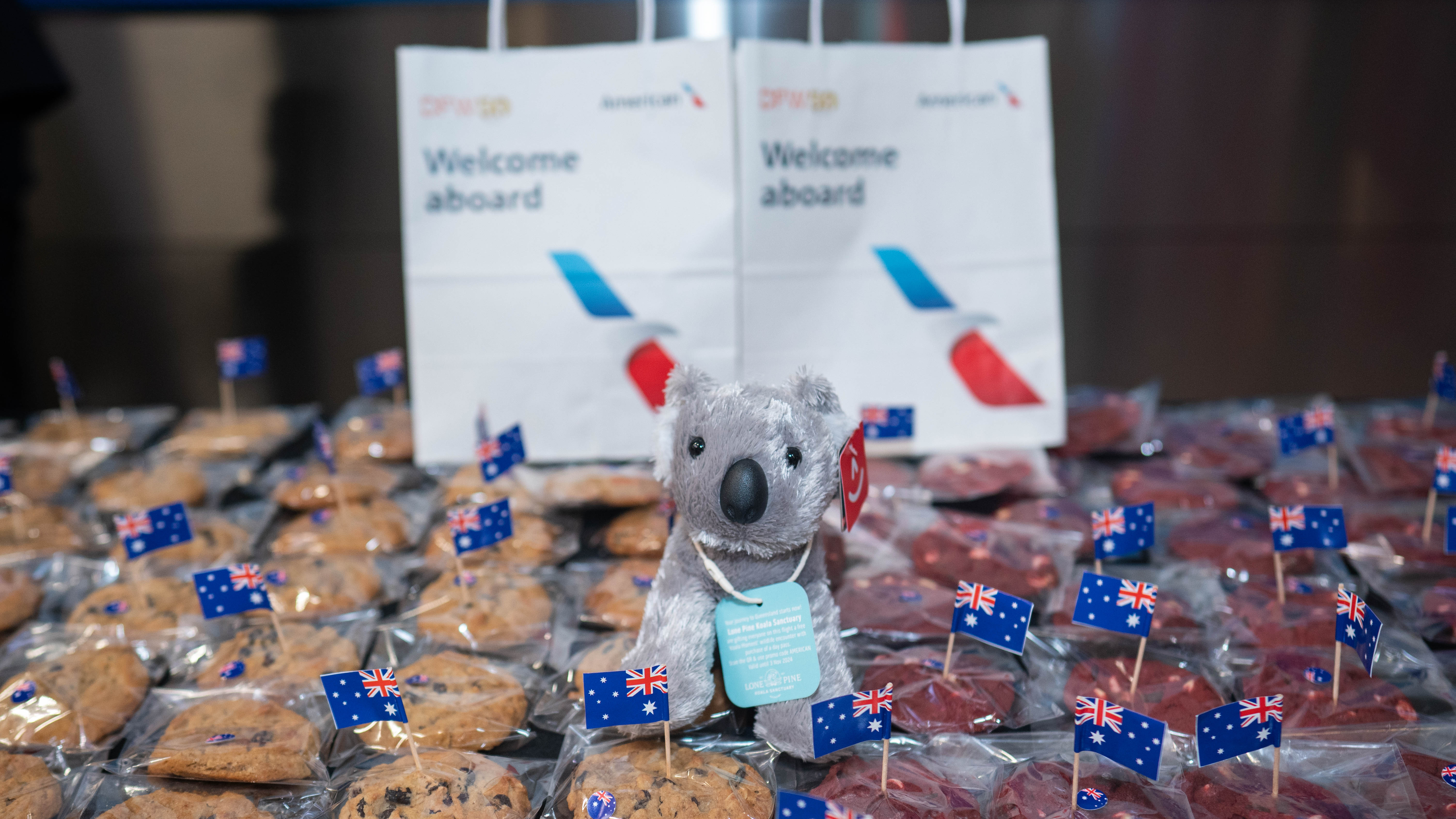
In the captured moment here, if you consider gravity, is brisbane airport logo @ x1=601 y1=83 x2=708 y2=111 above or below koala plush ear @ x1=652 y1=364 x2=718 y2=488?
above

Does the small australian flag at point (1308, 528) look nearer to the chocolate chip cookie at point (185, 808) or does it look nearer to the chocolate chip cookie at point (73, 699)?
the chocolate chip cookie at point (185, 808)

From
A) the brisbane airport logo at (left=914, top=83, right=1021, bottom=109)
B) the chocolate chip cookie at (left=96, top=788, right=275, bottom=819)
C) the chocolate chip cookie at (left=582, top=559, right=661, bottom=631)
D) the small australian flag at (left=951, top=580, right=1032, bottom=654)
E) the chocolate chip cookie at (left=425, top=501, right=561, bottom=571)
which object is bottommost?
the chocolate chip cookie at (left=96, top=788, right=275, bottom=819)

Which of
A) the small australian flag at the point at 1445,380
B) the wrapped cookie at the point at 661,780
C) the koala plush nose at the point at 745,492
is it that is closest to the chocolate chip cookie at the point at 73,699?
the wrapped cookie at the point at 661,780

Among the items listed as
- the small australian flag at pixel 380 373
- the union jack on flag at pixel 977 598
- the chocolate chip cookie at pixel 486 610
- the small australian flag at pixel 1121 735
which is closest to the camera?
the small australian flag at pixel 1121 735

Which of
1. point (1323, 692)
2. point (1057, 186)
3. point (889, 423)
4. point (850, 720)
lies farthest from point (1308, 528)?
point (1057, 186)

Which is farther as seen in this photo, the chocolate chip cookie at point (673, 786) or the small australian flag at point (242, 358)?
the small australian flag at point (242, 358)

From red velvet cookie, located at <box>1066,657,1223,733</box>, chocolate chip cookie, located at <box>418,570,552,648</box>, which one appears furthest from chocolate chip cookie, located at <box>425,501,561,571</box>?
red velvet cookie, located at <box>1066,657,1223,733</box>

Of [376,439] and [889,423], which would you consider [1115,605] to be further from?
[376,439]

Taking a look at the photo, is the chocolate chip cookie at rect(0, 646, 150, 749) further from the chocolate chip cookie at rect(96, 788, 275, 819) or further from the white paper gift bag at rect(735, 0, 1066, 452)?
the white paper gift bag at rect(735, 0, 1066, 452)
